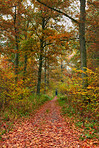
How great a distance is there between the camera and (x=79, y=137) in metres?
3.87

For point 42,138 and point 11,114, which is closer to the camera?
point 42,138

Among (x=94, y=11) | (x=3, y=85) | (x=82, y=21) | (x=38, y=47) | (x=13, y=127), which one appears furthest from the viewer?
(x=38, y=47)

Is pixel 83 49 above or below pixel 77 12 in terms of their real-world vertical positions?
below

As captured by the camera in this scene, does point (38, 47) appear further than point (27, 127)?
Yes

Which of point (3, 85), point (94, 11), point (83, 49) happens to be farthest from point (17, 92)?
point (94, 11)

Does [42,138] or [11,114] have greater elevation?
[11,114]

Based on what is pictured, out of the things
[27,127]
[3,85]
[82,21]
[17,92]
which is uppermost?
[82,21]

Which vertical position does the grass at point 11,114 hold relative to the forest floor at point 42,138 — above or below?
above

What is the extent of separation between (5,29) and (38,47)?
17.2ft

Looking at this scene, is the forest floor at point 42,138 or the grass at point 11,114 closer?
the forest floor at point 42,138

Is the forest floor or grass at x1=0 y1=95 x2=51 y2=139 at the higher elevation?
grass at x1=0 y1=95 x2=51 y2=139

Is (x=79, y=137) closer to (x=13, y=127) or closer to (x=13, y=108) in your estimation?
(x=13, y=127)

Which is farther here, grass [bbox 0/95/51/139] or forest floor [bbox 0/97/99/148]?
grass [bbox 0/95/51/139]

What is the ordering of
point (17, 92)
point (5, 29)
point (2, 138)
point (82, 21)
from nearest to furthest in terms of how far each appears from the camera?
point (2, 138) < point (17, 92) < point (82, 21) < point (5, 29)
